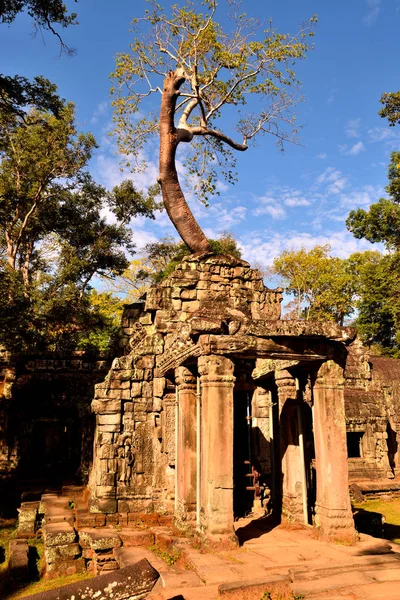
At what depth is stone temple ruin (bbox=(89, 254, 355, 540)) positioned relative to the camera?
6559mm

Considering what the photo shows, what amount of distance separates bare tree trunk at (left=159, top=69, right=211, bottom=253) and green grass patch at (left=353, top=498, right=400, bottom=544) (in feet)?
30.1

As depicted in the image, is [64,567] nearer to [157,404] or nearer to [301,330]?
[157,404]

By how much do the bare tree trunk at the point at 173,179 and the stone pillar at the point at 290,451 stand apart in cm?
737

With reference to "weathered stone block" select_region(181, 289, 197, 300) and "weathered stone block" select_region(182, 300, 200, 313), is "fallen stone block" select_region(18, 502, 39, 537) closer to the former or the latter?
"weathered stone block" select_region(182, 300, 200, 313)

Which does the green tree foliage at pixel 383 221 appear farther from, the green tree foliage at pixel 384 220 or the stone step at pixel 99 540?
the stone step at pixel 99 540

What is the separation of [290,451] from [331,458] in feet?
4.78

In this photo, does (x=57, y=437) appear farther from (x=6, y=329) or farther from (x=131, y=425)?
(x=131, y=425)

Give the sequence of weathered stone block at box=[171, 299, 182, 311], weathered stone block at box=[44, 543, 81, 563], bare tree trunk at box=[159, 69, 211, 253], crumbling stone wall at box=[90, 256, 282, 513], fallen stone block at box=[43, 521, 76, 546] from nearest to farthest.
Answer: weathered stone block at box=[44, 543, 81, 563] < fallen stone block at box=[43, 521, 76, 546] < crumbling stone wall at box=[90, 256, 282, 513] < weathered stone block at box=[171, 299, 182, 311] < bare tree trunk at box=[159, 69, 211, 253]

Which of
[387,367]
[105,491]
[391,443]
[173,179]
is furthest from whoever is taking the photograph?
[387,367]

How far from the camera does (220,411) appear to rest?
6.46 m

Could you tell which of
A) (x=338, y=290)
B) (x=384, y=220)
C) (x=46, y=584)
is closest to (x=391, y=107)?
(x=384, y=220)

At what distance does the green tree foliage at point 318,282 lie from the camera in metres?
34.7

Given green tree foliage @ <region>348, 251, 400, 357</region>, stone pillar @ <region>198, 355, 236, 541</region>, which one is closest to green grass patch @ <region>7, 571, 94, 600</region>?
stone pillar @ <region>198, 355, 236, 541</region>

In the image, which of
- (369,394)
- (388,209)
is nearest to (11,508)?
(369,394)
